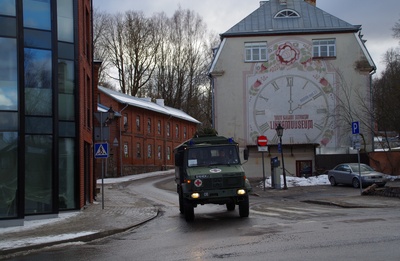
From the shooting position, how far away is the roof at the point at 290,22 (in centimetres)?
3650

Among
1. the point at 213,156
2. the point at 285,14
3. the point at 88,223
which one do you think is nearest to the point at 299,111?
the point at 285,14

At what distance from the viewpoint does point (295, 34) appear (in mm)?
36594

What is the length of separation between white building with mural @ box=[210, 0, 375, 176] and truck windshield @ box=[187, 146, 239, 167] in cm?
2078

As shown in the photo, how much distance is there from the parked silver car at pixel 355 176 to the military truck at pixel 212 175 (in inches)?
515

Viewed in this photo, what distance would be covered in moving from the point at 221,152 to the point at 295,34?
913 inches

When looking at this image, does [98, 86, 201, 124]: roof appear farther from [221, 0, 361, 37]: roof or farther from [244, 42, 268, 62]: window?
Answer: [244, 42, 268, 62]: window

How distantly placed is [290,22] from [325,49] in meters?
3.35

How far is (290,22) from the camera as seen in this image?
37469mm

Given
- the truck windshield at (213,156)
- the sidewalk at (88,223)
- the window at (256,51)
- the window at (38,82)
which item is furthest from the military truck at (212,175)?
the window at (256,51)

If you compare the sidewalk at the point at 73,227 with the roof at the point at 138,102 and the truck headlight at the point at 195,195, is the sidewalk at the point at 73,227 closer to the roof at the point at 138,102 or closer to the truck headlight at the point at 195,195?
the truck headlight at the point at 195,195

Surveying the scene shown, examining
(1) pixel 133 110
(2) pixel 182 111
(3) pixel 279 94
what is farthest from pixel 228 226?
(2) pixel 182 111

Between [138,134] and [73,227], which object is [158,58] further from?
[73,227]

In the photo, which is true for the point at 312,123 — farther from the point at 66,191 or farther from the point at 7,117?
the point at 7,117

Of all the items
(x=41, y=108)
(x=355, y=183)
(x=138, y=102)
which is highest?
(x=138, y=102)
